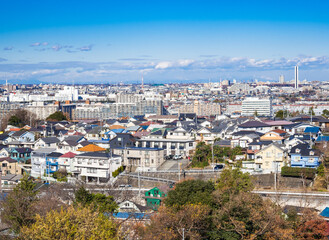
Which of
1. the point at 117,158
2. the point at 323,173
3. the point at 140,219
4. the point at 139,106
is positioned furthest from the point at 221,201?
the point at 139,106

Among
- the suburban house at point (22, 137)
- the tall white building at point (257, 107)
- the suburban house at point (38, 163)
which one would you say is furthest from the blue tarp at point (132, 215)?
the tall white building at point (257, 107)

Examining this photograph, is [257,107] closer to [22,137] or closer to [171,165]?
[22,137]

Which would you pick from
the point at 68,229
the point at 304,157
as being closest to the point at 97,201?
the point at 68,229

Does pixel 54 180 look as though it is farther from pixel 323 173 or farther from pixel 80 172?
pixel 323 173

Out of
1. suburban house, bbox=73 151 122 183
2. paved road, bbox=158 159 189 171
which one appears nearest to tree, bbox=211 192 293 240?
paved road, bbox=158 159 189 171

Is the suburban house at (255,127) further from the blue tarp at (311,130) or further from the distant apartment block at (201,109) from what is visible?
the distant apartment block at (201,109)

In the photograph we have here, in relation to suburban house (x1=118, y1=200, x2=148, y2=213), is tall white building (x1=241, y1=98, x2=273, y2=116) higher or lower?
higher

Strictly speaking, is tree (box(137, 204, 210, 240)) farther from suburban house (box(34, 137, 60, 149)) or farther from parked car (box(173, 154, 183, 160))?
suburban house (box(34, 137, 60, 149))
